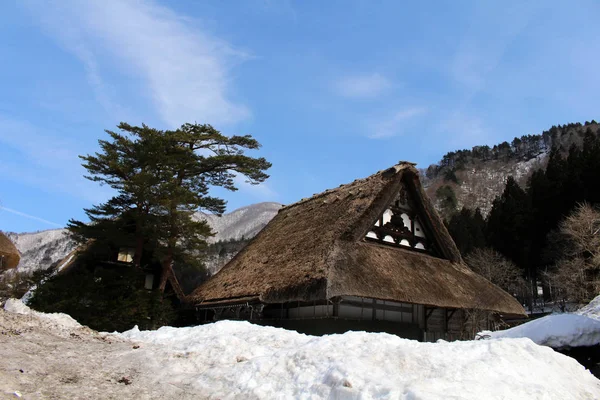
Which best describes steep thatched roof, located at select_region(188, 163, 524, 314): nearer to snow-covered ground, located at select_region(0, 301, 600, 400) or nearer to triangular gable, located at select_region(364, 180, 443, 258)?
triangular gable, located at select_region(364, 180, 443, 258)

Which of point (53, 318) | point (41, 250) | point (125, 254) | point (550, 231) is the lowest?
point (53, 318)

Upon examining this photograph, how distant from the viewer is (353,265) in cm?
1428

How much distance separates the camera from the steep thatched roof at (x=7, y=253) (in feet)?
66.8

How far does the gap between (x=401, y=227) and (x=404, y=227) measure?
0.20 meters

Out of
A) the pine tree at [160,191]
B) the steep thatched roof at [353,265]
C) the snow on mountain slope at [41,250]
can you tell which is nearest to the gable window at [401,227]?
the steep thatched roof at [353,265]

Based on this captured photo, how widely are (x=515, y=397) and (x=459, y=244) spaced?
46.2 metres

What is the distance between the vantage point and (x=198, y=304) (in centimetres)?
1941

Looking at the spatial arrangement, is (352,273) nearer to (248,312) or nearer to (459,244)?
(248,312)

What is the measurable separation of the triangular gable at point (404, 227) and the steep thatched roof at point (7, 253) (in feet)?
51.9

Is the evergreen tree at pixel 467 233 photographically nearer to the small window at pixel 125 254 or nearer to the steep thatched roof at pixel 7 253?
the small window at pixel 125 254

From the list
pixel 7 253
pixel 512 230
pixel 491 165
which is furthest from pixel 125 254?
pixel 491 165

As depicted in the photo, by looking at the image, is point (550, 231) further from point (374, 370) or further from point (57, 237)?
point (57, 237)

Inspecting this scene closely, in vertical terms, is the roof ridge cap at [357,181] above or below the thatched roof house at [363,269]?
above

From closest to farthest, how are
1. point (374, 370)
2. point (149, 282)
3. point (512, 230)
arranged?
1. point (374, 370)
2. point (149, 282)
3. point (512, 230)
